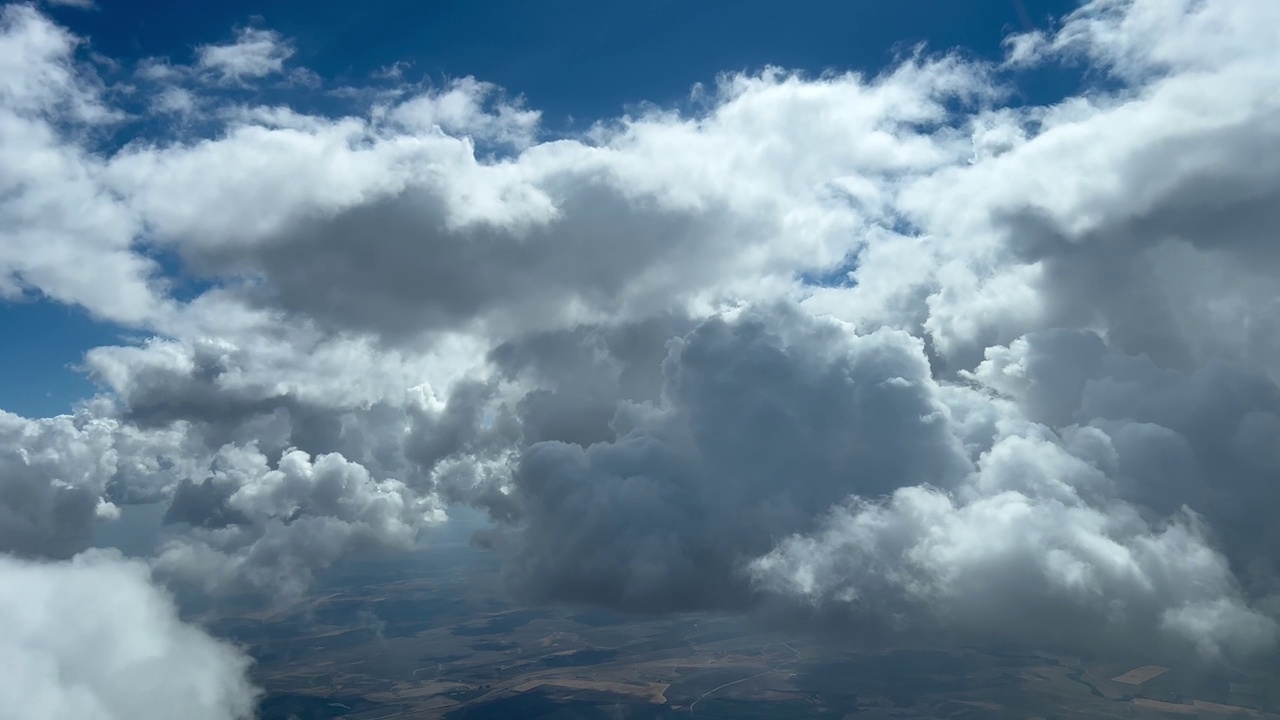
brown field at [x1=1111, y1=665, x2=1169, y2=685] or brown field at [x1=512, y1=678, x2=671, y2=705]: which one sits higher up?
brown field at [x1=1111, y1=665, x2=1169, y2=685]

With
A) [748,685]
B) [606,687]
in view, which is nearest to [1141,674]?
[748,685]

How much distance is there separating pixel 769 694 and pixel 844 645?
36.6 meters

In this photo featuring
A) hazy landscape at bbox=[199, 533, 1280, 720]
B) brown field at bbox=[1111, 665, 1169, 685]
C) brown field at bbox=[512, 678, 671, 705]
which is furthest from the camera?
brown field at bbox=[512, 678, 671, 705]

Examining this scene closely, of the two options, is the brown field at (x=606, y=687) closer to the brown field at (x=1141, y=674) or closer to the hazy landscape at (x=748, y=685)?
the hazy landscape at (x=748, y=685)

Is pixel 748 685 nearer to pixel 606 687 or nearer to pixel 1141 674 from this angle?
pixel 606 687

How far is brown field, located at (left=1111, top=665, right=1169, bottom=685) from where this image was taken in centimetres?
12934

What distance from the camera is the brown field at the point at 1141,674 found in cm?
12934

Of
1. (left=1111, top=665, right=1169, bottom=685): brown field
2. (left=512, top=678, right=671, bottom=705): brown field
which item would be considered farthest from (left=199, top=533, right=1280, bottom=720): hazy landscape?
(left=512, top=678, right=671, bottom=705): brown field

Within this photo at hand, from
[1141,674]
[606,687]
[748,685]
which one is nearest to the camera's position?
[1141,674]

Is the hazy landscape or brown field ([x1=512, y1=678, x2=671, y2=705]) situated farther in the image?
brown field ([x1=512, y1=678, x2=671, y2=705])

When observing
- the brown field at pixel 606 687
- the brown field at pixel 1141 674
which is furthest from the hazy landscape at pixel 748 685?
the brown field at pixel 606 687

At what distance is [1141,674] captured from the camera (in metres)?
132

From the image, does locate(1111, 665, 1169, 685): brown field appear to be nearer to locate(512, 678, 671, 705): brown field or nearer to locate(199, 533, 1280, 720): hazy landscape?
locate(199, 533, 1280, 720): hazy landscape

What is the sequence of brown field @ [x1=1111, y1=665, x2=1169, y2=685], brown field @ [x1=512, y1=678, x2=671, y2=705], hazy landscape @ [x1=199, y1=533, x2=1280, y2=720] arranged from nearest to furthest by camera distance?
hazy landscape @ [x1=199, y1=533, x2=1280, y2=720] → brown field @ [x1=1111, y1=665, x2=1169, y2=685] → brown field @ [x1=512, y1=678, x2=671, y2=705]
